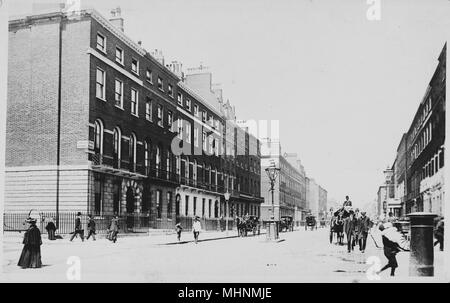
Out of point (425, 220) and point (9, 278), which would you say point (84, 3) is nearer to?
point (9, 278)

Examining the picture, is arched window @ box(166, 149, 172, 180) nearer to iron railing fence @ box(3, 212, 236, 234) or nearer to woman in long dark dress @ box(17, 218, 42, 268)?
iron railing fence @ box(3, 212, 236, 234)

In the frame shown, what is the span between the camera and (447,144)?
1123 centimetres

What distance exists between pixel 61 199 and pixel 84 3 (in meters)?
8.71

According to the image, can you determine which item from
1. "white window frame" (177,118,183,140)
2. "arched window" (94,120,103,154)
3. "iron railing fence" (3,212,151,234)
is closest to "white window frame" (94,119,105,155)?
"arched window" (94,120,103,154)

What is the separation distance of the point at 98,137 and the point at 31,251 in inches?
463

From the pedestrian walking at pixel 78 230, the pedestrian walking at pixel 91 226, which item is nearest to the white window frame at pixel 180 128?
the pedestrian walking at pixel 91 226

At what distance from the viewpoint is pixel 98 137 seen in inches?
935

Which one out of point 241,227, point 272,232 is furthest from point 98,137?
point 241,227

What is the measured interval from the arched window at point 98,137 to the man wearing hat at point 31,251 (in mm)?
10481

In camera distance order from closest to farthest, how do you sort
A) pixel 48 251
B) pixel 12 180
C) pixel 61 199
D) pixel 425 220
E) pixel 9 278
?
1. pixel 425 220
2. pixel 9 278
3. pixel 48 251
4. pixel 12 180
5. pixel 61 199

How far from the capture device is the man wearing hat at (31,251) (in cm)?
1246

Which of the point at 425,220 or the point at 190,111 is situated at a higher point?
the point at 190,111

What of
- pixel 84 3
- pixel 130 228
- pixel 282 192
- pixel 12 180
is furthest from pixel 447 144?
pixel 282 192
